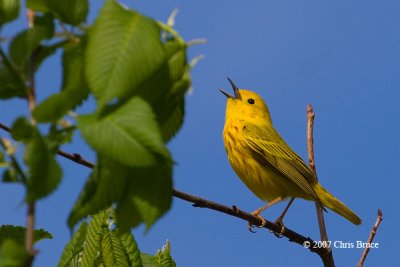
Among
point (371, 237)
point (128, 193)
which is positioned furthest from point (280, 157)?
point (128, 193)

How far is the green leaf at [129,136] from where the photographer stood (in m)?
1.59

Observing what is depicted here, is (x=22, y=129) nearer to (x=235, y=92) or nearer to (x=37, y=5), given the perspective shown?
(x=37, y=5)

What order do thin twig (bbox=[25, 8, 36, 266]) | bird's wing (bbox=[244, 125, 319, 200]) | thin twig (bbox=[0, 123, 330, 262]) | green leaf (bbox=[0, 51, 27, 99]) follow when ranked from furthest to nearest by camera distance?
bird's wing (bbox=[244, 125, 319, 200])
thin twig (bbox=[0, 123, 330, 262])
green leaf (bbox=[0, 51, 27, 99])
thin twig (bbox=[25, 8, 36, 266])

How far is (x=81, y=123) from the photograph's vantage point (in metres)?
1.65

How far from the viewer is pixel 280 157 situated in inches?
367

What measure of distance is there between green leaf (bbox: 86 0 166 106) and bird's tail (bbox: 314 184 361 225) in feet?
25.4

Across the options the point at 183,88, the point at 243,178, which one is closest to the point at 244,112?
the point at 243,178

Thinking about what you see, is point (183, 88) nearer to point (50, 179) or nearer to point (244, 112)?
point (50, 179)

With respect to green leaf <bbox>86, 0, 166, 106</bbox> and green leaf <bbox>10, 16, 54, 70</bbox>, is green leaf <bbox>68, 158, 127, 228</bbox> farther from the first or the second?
green leaf <bbox>10, 16, 54, 70</bbox>

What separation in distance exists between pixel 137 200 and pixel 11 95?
0.48m

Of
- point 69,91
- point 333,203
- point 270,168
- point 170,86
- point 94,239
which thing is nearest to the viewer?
point 69,91

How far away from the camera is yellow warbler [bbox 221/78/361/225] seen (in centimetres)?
902

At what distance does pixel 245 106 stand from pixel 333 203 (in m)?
2.23

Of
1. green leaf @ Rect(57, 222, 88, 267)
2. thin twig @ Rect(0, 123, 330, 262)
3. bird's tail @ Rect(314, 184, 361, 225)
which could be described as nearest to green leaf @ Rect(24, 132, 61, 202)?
thin twig @ Rect(0, 123, 330, 262)
